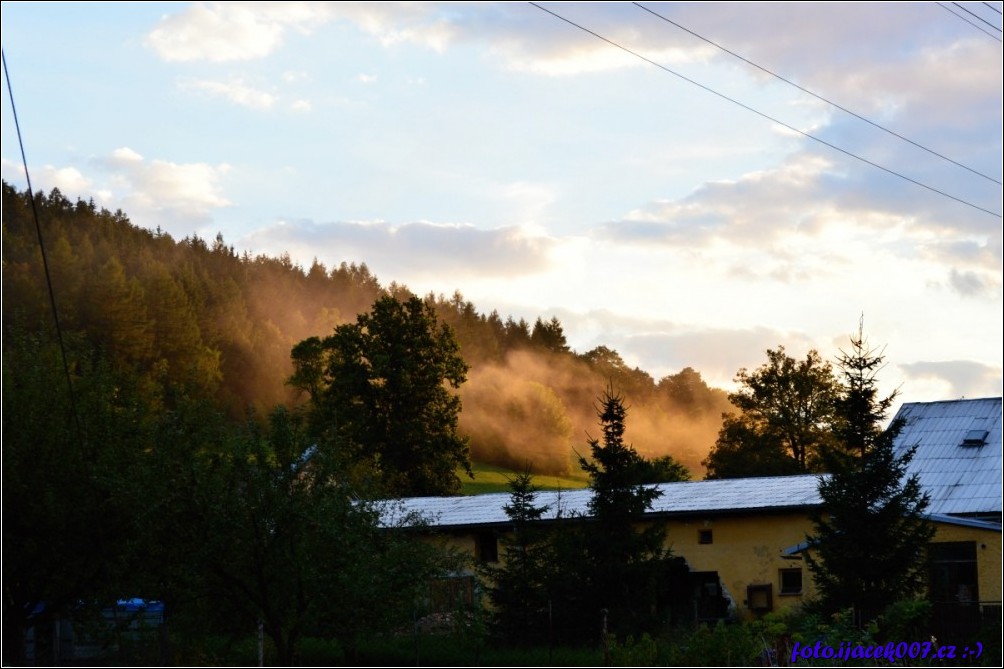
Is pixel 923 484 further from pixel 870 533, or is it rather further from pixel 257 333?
pixel 257 333

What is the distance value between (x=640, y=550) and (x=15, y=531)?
13177 mm

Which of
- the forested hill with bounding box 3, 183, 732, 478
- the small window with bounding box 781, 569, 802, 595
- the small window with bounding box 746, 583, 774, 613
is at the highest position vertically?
the forested hill with bounding box 3, 183, 732, 478

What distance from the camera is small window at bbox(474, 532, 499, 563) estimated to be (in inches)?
1513

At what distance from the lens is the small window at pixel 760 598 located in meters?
34.8

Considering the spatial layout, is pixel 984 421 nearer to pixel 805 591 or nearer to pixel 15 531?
pixel 805 591

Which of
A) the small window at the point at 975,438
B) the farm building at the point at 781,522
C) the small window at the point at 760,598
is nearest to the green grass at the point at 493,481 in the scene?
the farm building at the point at 781,522

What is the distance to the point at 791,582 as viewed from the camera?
34.8m

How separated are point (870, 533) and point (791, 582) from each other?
9.26 m

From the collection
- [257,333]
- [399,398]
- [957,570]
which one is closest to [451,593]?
[957,570]

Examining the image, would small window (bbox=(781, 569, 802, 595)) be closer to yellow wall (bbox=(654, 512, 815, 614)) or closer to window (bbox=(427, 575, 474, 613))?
yellow wall (bbox=(654, 512, 815, 614))

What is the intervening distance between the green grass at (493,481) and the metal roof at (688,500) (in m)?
48.1

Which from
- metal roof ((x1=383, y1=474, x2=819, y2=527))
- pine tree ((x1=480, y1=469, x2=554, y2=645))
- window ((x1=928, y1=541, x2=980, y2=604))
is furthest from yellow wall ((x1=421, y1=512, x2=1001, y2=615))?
pine tree ((x1=480, y1=469, x2=554, y2=645))

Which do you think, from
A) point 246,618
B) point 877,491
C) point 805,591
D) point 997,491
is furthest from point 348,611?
point 997,491

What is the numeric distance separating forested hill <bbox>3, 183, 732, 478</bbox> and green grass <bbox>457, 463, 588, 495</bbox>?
287 cm
